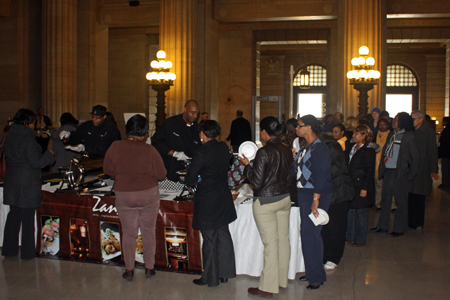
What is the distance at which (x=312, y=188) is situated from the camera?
4.53 m

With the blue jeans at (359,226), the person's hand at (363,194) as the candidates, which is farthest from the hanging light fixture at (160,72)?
the person's hand at (363,194)

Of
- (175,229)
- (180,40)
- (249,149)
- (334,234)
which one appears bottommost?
(334,234)

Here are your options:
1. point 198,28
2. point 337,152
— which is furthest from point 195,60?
point 337,152

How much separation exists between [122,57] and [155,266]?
16102mm

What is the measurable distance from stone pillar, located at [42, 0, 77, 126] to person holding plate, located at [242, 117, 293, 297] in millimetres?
11645

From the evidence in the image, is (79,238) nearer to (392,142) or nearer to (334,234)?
(334,234)

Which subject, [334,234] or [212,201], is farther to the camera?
[334,234]

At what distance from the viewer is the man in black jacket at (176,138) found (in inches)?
236

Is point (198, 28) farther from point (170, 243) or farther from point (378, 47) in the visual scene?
point (170, 243)

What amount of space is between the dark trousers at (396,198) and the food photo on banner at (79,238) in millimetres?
4684

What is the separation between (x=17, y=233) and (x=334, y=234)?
13.4ft

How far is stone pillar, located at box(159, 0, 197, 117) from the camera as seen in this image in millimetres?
14648

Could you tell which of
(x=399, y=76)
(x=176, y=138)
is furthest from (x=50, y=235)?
(x=399, y=76)

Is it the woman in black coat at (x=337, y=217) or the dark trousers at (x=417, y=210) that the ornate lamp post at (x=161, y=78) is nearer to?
the dark trousers at (x=417, y=210)
